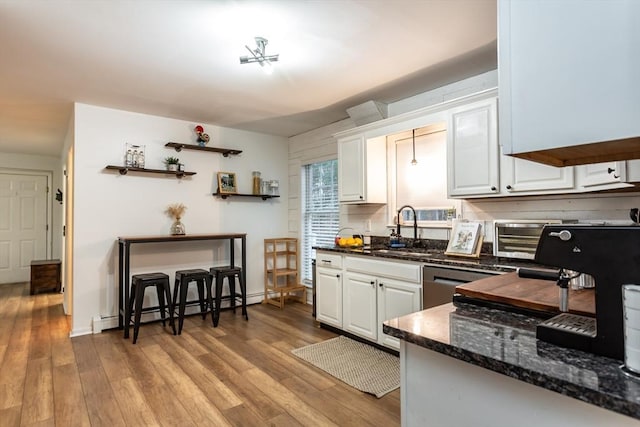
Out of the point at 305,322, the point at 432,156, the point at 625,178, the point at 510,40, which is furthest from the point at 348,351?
the point at 510,40

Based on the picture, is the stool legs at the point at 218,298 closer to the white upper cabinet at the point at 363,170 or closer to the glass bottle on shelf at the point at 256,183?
the glass bottle on shelf at the point at 256,183

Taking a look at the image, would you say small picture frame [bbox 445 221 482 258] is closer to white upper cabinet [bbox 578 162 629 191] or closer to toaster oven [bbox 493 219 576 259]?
toaster oven [bbox 493 219 576 259]

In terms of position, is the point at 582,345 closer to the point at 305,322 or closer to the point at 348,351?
the point at 348,351

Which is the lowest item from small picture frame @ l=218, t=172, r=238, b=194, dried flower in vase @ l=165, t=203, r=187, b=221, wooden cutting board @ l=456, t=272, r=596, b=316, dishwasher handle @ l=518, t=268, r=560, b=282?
wooden cutting board @ l=456, t=272, r=596, b=316

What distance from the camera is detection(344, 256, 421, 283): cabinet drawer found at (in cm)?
292

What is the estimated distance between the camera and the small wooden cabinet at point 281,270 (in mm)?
5047

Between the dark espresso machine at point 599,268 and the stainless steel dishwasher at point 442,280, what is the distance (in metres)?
1.56

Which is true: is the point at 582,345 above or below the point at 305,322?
above

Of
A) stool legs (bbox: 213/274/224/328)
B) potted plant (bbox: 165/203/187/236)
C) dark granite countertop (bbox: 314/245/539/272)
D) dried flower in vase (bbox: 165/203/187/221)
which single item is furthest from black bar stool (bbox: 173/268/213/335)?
dark granite countertop (bbox: 314/245/539/272)

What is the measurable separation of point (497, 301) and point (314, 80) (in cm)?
265

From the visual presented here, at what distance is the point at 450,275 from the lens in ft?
8.56

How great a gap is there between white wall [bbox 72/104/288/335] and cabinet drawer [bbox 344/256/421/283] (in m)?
2.10

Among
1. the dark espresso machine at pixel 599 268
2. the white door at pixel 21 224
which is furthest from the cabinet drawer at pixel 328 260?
the white door at pixel 21 224

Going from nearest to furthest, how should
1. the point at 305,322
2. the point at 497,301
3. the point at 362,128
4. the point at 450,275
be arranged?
the point at 497,301 → the point at 450,275 → the point at 362,128 → the point at 305,322
